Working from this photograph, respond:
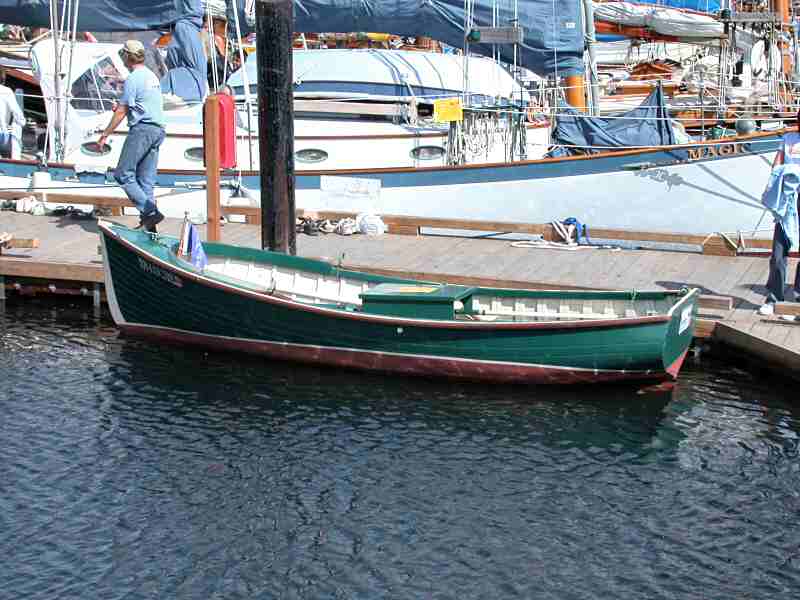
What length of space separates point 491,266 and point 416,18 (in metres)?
5.83

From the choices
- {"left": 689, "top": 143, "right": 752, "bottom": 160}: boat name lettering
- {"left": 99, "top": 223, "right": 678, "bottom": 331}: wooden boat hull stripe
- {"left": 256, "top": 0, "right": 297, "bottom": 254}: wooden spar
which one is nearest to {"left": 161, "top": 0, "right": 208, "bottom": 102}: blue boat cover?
{"left": 256, "top": 0, "right": 297, "bottom": 254}: wooden spar

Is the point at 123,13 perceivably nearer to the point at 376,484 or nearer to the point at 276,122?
the point at 276,122

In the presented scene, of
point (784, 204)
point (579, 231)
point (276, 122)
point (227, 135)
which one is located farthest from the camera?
point (579, 231)

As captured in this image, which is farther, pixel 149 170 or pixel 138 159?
pixel 149 170

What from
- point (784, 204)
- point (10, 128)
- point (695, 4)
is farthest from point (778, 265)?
point (695, 4)

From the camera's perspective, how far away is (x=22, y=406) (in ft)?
37.4

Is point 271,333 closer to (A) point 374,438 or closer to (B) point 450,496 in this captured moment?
(A) point 374,438

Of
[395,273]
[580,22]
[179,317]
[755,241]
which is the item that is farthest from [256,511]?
[580,22]

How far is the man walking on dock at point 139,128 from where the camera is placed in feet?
46.7

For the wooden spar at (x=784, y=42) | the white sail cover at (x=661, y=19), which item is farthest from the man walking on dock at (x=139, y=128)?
the white sail cover at (x=661, y=19)

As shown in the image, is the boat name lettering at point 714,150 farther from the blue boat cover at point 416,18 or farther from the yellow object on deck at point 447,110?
the yellow object on deck at point 447,110

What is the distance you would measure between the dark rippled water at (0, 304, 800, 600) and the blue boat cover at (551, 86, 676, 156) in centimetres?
557

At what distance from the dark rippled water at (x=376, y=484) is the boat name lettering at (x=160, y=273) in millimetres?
829

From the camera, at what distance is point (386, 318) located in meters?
11.9
